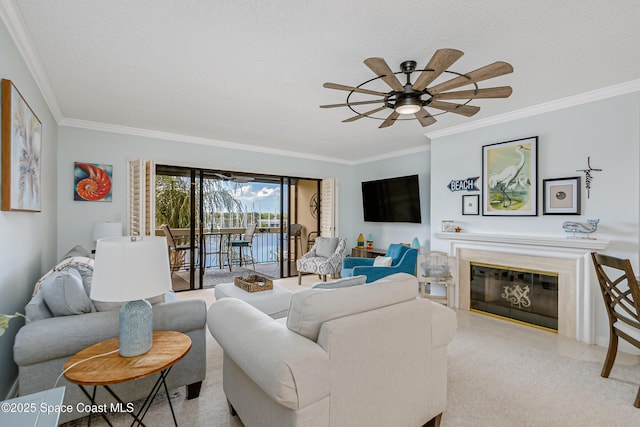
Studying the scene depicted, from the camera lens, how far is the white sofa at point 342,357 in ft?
4.13

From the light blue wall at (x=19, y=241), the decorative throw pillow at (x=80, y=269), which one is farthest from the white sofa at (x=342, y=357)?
the light blue wall at (x=19, y=241)

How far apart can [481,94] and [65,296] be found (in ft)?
9.96

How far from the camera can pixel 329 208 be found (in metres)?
6.32

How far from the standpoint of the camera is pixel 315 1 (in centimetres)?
176

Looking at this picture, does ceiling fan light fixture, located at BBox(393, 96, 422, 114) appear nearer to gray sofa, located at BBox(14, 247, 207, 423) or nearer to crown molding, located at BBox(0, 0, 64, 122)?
gray sofa, located at BBox(14, 247, 207, 423)

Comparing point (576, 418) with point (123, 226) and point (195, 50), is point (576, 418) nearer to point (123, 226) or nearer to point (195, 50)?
point (195, 50)

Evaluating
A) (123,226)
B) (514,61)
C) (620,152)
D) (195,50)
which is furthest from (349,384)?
(123,226)

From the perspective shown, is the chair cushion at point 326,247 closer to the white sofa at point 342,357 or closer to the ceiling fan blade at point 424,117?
the ceiling fan blade at point 424,117

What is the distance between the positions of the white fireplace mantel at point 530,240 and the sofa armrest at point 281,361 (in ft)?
10.2

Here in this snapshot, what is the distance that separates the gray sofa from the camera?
1.64m

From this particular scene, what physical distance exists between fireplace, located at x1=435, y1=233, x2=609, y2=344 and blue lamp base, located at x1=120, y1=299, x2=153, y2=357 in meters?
3.70

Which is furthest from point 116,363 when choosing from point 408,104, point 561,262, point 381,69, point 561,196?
point 561,196

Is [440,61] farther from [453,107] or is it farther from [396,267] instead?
[396,267]

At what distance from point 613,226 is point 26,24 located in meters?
5.05
